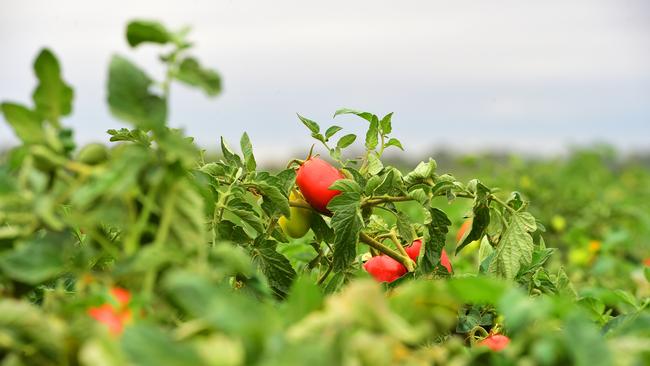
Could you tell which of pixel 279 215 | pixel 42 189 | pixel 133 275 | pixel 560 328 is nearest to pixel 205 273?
pixel 133 275

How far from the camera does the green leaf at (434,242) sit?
146 cm

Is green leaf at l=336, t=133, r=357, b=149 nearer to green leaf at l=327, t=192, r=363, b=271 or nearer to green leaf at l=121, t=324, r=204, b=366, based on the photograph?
green leaf at l=327, t=192, r=363, b=271

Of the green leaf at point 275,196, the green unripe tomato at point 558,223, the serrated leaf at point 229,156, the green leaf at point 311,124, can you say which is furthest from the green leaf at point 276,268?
the green unripe tomato at point 558,223

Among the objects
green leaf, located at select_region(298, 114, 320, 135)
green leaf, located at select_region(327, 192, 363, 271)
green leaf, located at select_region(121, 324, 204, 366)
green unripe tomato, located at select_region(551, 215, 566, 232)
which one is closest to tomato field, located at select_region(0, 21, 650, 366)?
green leaf, located at select_region(121, 324, 204, 366)

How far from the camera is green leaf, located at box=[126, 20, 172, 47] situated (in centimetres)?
87

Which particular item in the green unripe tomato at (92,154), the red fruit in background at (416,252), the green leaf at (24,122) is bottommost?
the red fruit in background at (416,252)

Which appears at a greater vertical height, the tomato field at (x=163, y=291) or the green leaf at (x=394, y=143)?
the tomato field at (x=163, y=291)

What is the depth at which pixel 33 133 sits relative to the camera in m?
0.90

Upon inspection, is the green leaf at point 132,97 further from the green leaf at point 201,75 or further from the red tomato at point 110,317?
the red tomato at point 110,317

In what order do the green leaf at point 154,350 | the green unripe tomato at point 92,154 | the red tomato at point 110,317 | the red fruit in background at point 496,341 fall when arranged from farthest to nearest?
the red fruit in background at point 496,341 < the green unripe tomato at point 92,154 < the red tomato at point 110,317 < the green leaf at point 154,350

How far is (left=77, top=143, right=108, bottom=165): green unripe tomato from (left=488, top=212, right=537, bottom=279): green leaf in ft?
2.41

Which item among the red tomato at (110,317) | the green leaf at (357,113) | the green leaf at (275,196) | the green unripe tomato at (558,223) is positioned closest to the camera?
the red tomato at (110,317)

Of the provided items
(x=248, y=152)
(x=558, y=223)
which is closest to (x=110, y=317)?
(x=248, y=152)

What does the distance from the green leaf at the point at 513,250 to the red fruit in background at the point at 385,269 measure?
6.7 inches
